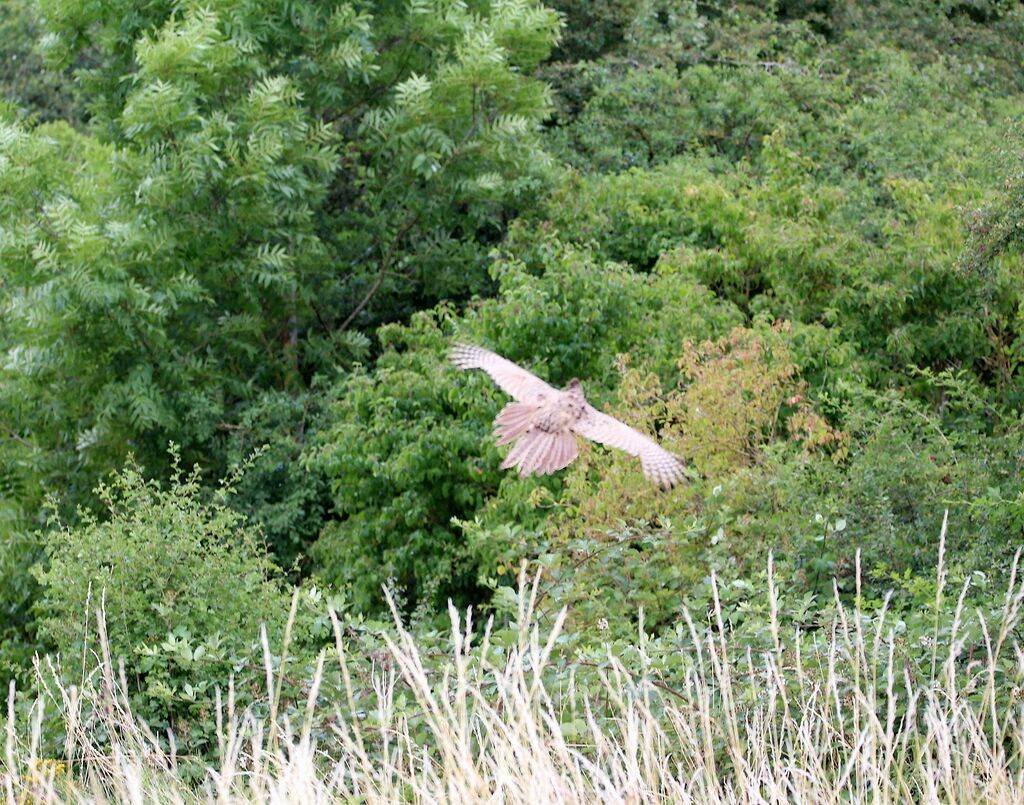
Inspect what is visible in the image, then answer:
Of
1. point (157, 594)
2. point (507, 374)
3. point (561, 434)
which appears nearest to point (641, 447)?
point (561, 434)

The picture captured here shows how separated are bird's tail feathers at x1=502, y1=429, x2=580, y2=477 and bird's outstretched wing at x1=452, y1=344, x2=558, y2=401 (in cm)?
28

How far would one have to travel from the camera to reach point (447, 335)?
11945mm

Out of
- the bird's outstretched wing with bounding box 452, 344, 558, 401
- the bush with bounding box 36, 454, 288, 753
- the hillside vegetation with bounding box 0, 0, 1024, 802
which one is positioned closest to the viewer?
the bush with bounding box 36, 454, 288, 753

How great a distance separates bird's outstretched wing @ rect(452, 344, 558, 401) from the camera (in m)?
8.00

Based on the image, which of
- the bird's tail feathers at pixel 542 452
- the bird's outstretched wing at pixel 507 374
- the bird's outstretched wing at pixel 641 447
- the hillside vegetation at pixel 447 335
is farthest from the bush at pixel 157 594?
the bird's outstretched wing at pixel 641 447

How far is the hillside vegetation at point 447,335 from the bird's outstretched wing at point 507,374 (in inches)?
29.7

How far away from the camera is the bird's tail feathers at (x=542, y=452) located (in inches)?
296

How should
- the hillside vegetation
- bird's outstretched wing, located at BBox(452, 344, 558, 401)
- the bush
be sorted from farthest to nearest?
bird's outstretched wing, located at BBox(452, 344, 558, 401)
the hillside vegetation
the bush

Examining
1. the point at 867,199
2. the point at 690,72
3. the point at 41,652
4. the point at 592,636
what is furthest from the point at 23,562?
the point at 690,72

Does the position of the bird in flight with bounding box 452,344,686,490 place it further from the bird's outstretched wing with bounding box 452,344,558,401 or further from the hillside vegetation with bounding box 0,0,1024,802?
the hillside vegetation with bounding box 0,0,1024,802

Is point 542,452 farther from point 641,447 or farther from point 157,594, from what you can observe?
point 157,594

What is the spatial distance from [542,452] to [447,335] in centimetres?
449

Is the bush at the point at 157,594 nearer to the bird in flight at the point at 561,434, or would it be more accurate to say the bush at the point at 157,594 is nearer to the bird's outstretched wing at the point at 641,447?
the bird in flight at the point at 561,434

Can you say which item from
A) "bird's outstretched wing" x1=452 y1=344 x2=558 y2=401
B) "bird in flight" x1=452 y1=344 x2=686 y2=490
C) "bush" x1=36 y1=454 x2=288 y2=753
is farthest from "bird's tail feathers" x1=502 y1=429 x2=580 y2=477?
"bush" x1=36 y1=454 x2=288 y2=753
